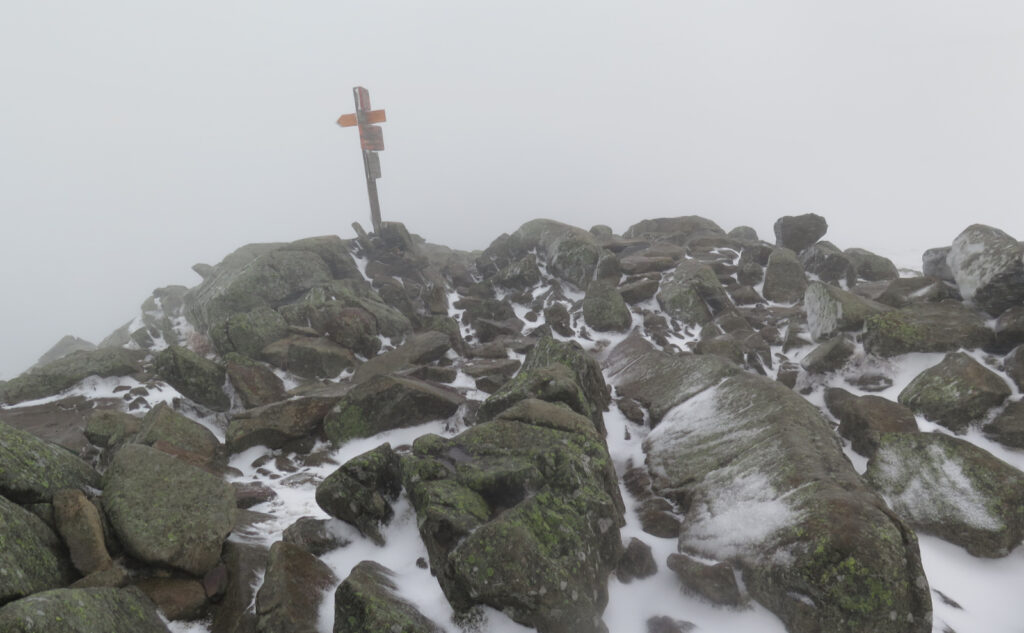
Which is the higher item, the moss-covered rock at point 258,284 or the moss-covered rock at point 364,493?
the moss-covered rock at point 258,284

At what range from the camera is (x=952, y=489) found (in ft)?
29.3

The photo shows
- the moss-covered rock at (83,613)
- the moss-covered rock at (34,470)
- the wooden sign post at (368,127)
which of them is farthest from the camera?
the wooden sign post at (368,127)

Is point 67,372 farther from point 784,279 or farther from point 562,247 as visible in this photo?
point 784,279

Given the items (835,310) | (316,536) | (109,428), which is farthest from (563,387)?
(109,428)

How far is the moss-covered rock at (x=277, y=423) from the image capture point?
41.3 ft

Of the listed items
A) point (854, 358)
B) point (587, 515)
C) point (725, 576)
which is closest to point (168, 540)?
point (587, 515)

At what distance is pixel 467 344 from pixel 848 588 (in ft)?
48.2

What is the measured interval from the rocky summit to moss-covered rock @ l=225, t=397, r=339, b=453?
0.21 feet

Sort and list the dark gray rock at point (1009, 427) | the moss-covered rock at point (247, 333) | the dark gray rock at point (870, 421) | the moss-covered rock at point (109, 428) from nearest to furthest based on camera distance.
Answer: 1. the dark gray rock at point (1009, 427)
2. the dark gray rock at point (870, 421)
3. the moss-covered rock at point (109, 428)
4. the moss-covered rock at point (247, 333)

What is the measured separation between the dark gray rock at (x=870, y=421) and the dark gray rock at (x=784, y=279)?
35.4ft

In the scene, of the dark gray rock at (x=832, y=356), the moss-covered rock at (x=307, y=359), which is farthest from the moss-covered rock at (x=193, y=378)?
Answer: the dark gray rock at (x=832, y=356)

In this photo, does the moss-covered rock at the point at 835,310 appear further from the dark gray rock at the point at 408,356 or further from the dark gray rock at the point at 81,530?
the dark gray rock at the point at 81,530

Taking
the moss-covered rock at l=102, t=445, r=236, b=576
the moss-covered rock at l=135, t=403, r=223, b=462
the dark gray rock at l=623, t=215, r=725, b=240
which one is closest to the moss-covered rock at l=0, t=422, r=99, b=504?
the moss-covered rock at l=102, t=445, r=236, b=576

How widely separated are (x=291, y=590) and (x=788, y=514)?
25.7ft
